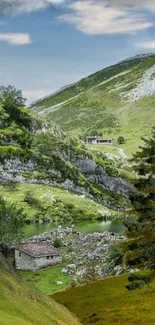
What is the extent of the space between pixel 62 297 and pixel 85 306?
27.1 ft

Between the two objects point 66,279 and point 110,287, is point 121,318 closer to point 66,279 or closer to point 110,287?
point 110,287

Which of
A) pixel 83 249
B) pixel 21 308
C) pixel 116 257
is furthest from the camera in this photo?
pixel 83 249

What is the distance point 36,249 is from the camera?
130125 millimetres

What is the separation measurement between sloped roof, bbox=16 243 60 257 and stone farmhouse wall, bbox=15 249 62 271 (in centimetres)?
90

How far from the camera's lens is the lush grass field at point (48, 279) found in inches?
4112

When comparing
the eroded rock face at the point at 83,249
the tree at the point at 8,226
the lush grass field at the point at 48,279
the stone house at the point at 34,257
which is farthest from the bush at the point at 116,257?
the tree at the point at 8,226

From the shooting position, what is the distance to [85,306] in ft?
218

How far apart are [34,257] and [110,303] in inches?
2479

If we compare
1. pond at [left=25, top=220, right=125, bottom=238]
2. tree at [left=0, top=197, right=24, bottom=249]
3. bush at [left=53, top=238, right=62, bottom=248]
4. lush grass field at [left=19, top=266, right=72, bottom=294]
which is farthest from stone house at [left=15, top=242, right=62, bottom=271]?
pond at [left=25, top=220, right=125, bottom=238]

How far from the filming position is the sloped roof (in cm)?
12644

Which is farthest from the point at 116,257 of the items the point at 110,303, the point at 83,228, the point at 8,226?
the point at 83,228

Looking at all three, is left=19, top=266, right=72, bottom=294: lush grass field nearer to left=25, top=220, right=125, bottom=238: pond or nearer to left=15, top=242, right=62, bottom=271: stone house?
left=15, top=242, right=62, bottom=271: stone house

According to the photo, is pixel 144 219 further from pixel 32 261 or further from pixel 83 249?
pixel 83 249

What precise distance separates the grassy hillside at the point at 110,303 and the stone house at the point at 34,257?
1926 inches
